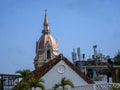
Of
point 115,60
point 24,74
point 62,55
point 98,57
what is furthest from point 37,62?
point 24,74

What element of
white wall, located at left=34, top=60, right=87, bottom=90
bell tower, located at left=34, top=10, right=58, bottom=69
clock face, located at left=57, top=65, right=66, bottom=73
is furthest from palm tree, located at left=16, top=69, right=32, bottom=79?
bell tower, located at left=34, top=10, right=58, bottom=69

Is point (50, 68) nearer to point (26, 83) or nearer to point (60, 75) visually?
point (60, 75)

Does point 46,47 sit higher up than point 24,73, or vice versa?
point 46,47

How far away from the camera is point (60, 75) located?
48.0 meters

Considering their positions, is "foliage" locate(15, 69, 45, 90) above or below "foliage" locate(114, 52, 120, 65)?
below

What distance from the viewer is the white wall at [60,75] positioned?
47688mm

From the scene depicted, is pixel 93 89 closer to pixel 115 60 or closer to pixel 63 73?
pixel 63 73

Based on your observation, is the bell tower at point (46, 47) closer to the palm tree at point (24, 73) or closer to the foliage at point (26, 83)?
the palm tree at point (24, 73)

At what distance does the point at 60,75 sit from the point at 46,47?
161 ft

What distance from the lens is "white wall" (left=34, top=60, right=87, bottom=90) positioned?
4769 centimetres

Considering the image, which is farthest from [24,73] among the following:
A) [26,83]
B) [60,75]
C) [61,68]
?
[61,68]

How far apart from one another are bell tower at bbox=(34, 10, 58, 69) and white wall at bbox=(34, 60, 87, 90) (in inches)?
1779

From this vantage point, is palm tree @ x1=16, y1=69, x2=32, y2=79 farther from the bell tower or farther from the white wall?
the bell tower

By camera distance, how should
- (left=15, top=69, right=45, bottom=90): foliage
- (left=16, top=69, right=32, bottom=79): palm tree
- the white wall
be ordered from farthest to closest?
the white wall
(left=16, top=69, right=32, bottom=79): palm tree
(left=15, top=69, right=45, bottom=90): foliage
